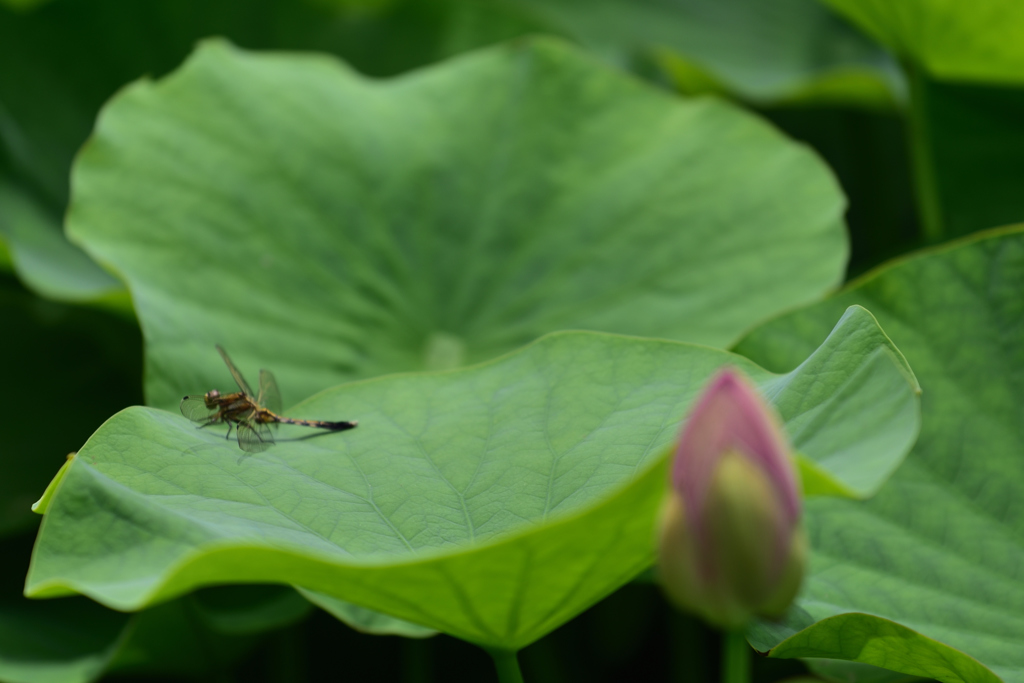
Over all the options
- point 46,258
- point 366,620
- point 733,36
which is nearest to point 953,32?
point 733,36

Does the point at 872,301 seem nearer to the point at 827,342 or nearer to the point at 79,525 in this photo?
the point at 827,342

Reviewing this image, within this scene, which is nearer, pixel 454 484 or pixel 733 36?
pixel 454 484

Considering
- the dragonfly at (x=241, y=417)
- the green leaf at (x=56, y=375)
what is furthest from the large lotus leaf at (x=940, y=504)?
the green leaf at (x=56, y=375)

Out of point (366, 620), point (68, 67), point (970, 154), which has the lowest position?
point (970, 154)

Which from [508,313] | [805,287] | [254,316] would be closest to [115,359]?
[254,316]

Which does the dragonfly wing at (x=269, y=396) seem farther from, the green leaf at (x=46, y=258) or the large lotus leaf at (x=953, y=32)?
the large lotus leaf at (x=953, y=32)

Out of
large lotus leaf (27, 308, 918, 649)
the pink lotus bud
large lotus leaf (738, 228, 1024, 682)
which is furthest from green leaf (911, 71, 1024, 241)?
the pink lotus bud

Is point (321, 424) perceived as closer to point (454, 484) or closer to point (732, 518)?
point (454, 484)
